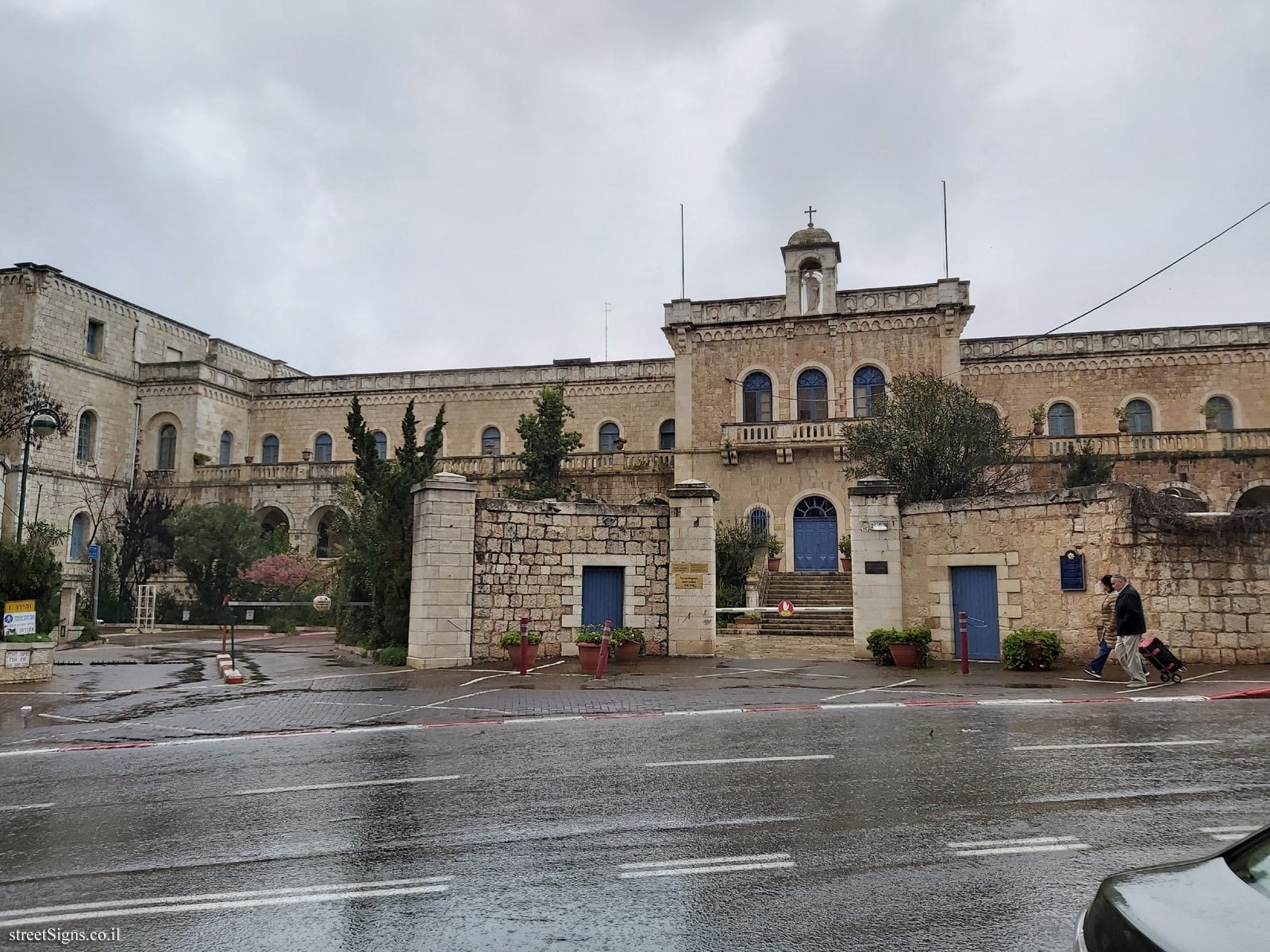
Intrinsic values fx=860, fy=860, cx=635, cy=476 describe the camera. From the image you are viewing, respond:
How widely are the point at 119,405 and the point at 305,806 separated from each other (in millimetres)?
40165

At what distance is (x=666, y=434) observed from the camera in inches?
1540

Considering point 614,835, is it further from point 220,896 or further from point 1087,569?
point 1087,569

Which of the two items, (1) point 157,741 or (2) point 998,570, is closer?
(1) point 157,741

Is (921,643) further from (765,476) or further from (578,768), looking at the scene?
(765,476)

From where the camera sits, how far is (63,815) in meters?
6.59

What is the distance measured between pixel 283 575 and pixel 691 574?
20338 mm

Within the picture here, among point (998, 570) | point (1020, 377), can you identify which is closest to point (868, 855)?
point (998, 570)

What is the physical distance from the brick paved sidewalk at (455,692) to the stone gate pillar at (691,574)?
628 mm

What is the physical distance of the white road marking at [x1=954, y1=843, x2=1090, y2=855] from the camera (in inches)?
206

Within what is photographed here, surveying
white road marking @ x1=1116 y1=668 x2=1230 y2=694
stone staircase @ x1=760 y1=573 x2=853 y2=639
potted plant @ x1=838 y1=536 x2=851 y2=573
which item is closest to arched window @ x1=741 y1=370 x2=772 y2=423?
potted plant @ x1=838 y1=536 x2=851 y2=573

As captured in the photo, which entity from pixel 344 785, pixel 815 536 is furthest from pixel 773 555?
pixel 344 785

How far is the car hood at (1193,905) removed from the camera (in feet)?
7.32

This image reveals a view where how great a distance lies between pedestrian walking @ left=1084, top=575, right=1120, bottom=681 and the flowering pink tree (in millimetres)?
26438

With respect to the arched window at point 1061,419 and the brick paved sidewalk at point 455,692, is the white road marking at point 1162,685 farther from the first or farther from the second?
the arched window at point 1061,419
